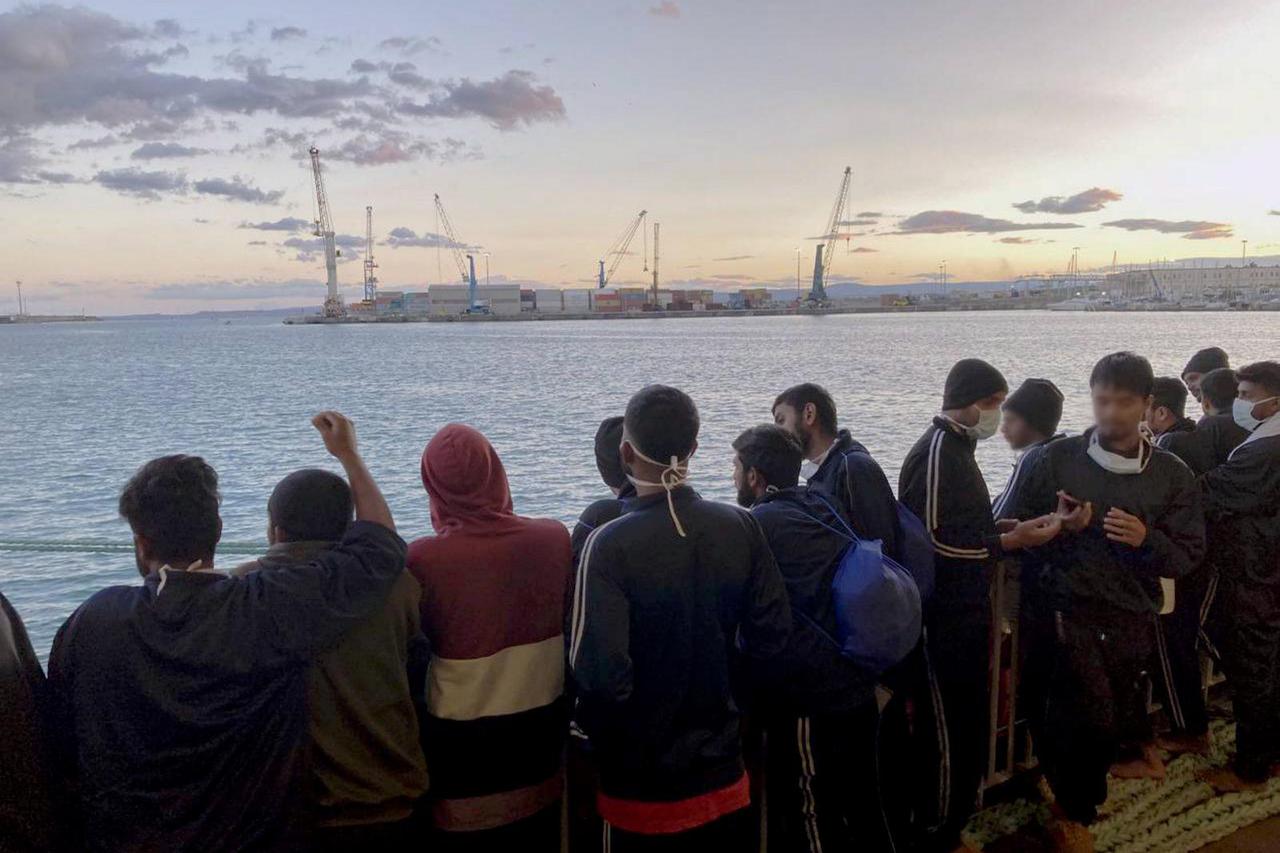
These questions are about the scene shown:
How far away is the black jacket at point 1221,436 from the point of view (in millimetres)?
4113

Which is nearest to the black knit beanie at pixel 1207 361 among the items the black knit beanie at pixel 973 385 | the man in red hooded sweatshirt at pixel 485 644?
the black knit beanie at pixel 973 385

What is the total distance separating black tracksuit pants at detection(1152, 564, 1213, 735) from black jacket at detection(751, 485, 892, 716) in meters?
2.00

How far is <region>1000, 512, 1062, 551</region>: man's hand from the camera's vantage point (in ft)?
10.3

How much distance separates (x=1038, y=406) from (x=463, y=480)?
7.93 ft

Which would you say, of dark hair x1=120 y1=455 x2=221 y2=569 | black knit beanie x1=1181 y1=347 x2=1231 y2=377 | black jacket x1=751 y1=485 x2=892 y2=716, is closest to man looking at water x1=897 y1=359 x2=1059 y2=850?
black jacket x1=751 y1=485 x2=892 y2=716

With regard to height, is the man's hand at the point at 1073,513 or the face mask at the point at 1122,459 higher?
the face mask at the point at 1122,459

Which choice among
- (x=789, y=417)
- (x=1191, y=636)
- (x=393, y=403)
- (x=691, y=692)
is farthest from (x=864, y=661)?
(x=393, y=403)

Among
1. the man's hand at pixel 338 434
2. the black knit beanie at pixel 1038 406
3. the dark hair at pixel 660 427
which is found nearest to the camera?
the dark hair at pixel 660 427

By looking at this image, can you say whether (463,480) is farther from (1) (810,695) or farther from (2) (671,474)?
(1) (810,695)

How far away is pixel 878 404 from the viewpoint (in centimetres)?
3422

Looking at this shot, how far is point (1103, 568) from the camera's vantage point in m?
3.14

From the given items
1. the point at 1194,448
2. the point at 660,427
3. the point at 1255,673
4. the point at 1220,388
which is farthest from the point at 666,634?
the point at 1220,388

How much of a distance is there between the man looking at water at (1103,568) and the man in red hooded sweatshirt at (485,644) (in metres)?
1.93

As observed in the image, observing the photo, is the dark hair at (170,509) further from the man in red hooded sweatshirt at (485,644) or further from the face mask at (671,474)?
the face mask at (671,474)
